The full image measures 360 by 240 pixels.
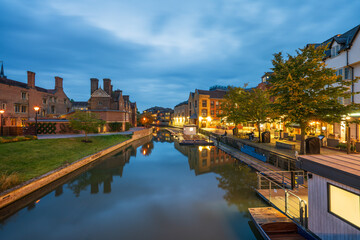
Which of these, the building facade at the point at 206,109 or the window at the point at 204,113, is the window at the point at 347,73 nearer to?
the building facade at the point at 206,109

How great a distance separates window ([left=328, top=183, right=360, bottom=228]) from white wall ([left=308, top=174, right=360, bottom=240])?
124 mm

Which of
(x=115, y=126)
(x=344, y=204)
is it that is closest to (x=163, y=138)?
(x=115, y=126)

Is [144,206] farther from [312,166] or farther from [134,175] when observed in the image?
[312,166]

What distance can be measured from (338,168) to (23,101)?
5373cm

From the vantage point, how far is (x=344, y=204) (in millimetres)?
5316

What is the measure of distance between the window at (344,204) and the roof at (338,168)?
0.45 meters

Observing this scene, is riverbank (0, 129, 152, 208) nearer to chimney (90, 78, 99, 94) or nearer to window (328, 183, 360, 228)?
window (328, 183, 360, 228)

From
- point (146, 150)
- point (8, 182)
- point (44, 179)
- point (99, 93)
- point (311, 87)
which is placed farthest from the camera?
point (99, 93)

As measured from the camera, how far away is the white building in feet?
67.6

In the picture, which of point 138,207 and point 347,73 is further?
point 347,73

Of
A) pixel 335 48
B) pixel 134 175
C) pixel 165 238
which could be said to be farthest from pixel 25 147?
pixel 335 48

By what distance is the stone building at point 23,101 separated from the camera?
35.2m

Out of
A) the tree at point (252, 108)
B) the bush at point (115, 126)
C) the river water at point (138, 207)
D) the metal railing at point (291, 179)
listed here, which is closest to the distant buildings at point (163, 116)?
the bush at point (115, 126)

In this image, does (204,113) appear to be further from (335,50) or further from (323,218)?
(323,218)
